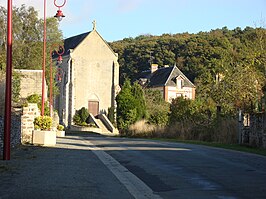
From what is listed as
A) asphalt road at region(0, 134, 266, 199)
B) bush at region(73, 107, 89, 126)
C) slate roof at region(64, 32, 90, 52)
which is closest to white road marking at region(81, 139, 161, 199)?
asphalt road at region(0, 134, 266, 199)

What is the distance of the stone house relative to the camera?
82.8m

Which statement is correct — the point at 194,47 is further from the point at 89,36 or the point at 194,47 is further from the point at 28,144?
the point at 28,144

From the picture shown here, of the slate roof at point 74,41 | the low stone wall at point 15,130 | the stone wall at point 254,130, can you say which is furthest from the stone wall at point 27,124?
the slate roof at point 74,41

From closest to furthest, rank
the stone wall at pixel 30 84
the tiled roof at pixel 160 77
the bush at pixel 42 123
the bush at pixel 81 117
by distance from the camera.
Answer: the bush at pixel 42 123 → the stone wall at pixel 30 84 → the bush at pixel 81 117 → the tiled roof at pixel 160 77

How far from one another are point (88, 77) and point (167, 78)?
16973mm

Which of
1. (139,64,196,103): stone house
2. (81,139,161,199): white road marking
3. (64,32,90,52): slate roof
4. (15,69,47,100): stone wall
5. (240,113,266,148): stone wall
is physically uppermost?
(64,32,90,52): slate roof

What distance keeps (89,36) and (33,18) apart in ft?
50.5

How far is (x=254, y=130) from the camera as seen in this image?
27.8 m

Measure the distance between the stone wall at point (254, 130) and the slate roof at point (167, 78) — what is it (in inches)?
2077

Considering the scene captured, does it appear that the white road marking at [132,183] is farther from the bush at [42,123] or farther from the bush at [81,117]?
the bush at [81,117]

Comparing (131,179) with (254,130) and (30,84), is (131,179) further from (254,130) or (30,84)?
(30,84)

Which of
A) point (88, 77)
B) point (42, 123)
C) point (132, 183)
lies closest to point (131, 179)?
point (132, 183)

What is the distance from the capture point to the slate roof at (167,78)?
8338 centimetres

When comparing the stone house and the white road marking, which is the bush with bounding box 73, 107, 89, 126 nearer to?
the stone house
